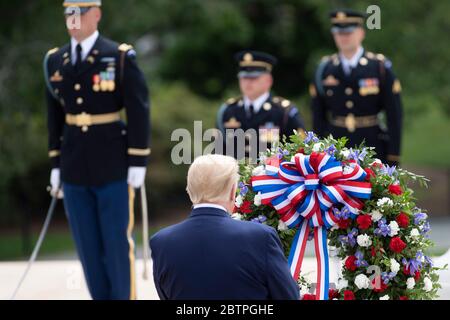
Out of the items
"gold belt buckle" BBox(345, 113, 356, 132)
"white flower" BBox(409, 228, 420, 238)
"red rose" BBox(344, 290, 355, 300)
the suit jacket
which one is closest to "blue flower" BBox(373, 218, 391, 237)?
"white flower" BBox(409, 228, 420, 238)

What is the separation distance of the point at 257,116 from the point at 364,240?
4.08 metres

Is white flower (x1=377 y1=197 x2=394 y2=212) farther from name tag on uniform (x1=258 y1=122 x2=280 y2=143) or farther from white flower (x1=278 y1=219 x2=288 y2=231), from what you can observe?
name tag on uniform (x1=258 y1=122 x2=280 y2=143)

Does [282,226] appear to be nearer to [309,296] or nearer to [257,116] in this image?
[309,296]

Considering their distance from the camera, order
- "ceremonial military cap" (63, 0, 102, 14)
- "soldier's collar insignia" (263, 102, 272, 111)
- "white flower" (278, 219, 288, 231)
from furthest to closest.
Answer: "soldier's collar insignia" (263, 102, 272, 111) → "ceremonial military cap" (63, 0, 102, 14) → "white flower" (278, 219, 288, 231)

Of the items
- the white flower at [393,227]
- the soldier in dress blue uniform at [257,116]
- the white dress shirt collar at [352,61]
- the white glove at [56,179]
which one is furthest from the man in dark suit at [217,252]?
the white dress shirt collar at [352,61]

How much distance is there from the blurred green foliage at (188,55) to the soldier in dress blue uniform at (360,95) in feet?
10.6

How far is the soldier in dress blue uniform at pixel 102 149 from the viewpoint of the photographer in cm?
701

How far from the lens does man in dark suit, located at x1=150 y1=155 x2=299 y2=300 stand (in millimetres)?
3947

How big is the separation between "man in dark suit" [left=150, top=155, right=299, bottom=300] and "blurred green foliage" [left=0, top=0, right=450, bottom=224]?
8007 mm

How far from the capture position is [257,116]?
27.9 feet

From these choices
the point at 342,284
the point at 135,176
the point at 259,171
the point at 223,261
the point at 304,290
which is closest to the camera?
the point at 223,261

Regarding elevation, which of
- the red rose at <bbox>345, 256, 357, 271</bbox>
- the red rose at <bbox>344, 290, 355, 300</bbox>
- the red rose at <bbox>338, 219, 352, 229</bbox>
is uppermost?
the red rose at <bbox>338, 219, 352, 229</bbox>

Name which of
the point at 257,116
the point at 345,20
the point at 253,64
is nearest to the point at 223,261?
the point at 257,116

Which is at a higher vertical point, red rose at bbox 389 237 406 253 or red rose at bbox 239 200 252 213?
red rose at bbox 239 200 252 213
